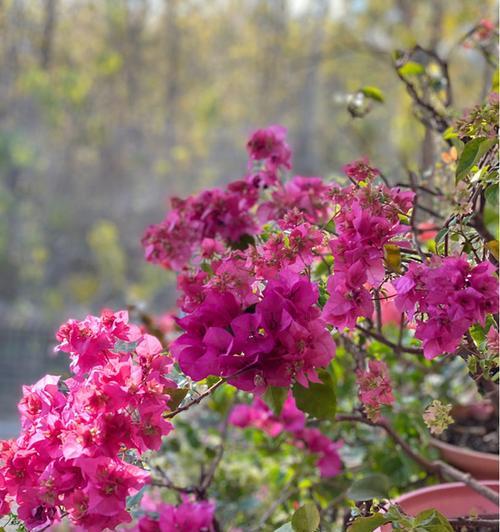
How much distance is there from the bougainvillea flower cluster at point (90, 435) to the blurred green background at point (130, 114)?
9.55ft

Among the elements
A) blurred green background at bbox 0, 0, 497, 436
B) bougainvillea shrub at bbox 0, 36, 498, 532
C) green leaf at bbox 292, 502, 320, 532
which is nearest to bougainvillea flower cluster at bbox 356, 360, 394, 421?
bougainvillea shrub at bbox 0, 36, 498, 532

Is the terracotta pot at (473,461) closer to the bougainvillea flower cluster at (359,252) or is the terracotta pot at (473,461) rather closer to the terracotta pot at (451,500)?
the terracotta pot at (451,500)

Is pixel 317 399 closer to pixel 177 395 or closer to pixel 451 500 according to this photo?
pixel 177 395

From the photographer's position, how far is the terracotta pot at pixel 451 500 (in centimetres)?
69

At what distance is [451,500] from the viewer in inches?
28.3

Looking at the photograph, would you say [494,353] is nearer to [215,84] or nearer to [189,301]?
[189,301]

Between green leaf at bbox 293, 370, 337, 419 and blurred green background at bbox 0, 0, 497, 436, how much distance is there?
2809 mm

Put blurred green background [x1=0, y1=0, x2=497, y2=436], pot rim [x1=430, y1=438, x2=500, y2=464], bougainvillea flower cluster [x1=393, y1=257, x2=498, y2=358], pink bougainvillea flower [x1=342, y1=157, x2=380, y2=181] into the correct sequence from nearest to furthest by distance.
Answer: bougainvillea flower cluster [x1=393, y1=257, x2=498, y2=358], pink bougainvillea flower [x1=342, y1=157, x2=380, y2=181], pot rim [x1=430, y1=438, x2=500, y2=464], blurred green background [x1=0, y1=0, x2=497, y2=436]

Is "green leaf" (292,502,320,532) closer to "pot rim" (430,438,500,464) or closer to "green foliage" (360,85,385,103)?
"pot rim" (430,438,500,464)

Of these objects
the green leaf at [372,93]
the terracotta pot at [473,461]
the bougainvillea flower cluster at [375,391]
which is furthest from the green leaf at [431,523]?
the green leaf at [372,93]

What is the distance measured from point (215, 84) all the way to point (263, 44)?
2.60ft

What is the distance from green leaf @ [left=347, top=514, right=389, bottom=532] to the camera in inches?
19.2

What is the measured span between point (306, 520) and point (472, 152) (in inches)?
12.7

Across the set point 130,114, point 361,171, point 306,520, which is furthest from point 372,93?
point 130,114
